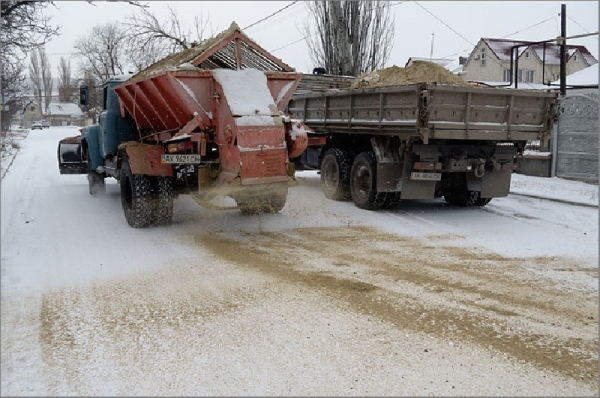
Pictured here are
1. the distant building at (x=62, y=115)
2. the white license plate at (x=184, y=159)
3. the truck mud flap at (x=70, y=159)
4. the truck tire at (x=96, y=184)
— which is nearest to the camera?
the white license plate at (x=184, y=159)

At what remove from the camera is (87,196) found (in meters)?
12.0

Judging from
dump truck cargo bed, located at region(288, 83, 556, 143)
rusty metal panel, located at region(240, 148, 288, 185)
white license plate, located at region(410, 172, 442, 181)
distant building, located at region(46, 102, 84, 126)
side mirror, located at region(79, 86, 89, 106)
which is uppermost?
distant building, located at region(46, 102, 84, 126)

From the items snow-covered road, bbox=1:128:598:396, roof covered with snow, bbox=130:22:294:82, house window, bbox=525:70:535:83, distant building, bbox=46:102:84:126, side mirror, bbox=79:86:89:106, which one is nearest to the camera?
snow-covered road, bbox=1:128:598:396

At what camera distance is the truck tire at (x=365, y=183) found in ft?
32.9

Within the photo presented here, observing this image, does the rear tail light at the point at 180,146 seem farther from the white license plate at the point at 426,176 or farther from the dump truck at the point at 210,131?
the white license plate at the point at 426,176

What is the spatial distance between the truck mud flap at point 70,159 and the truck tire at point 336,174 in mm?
5540

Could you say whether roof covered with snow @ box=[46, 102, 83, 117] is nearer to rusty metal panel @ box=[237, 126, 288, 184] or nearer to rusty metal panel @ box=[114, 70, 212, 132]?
rusty metal panel @ box=[114, 70, 212, 132]

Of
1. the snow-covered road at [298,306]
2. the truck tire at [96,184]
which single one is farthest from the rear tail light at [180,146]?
the truck tire at [96,184]

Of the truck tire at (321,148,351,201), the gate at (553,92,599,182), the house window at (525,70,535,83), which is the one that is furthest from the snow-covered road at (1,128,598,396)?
the house window at (525,70,535,83)

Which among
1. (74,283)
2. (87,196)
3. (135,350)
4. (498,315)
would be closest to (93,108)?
(87,196)

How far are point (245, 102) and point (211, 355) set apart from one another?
4181mm

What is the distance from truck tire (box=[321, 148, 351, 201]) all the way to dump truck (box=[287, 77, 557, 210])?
21 millimetres

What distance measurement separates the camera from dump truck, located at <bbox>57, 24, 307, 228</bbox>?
725 cm

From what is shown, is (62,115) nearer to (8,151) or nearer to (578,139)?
(8,151)
